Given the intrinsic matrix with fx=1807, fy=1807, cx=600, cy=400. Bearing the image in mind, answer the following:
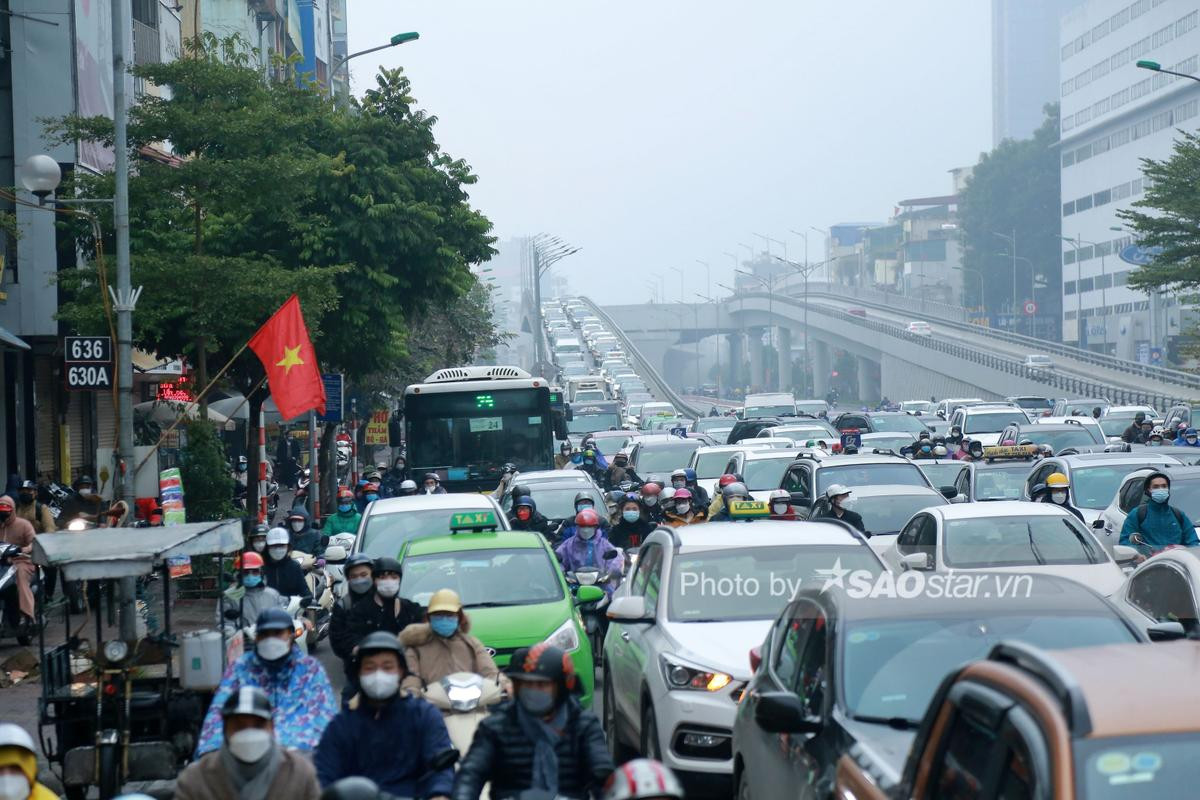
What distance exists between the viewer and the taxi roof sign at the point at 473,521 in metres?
15.4

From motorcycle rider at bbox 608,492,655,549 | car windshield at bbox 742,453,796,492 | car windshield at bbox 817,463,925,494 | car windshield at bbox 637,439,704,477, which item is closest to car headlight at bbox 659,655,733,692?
motorcycle rider at bbox 608,492,655,549

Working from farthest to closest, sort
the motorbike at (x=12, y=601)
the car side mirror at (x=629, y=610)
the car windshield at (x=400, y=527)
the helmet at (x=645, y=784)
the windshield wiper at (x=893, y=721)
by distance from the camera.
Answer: the motorbike at (x=12, y=601)
the car windshield at (x=400, y=527)
the car side mirror at (x=629, y=610)
the windshield wiper at (x=893, y=721)
the helmet at (x=645, y=784)

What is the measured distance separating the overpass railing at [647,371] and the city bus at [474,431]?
46459 mm

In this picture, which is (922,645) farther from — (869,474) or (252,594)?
(869,474)

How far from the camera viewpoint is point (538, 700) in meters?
6.39

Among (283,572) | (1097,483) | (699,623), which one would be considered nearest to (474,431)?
(1097,483)

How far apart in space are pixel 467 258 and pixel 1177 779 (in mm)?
29354

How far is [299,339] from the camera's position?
21.5 meters

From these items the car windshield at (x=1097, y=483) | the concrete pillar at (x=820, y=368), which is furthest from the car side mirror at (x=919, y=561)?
the concrete pillar at (x=820, y=368)

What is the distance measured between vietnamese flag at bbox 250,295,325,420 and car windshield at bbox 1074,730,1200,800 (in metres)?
17.8

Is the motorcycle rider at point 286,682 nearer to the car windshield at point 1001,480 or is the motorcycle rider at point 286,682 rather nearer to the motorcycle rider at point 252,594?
the motorcycle rider at point 252,594

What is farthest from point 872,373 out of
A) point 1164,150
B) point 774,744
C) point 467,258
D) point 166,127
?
point 774,744

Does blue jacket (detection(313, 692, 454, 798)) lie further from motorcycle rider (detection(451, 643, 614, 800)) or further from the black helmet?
the black helmet

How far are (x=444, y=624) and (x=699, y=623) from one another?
1.50 metres
